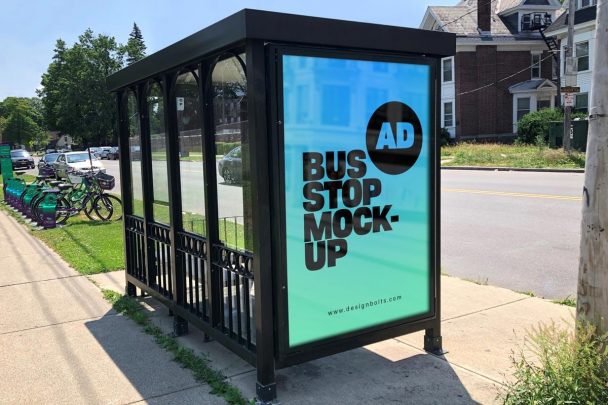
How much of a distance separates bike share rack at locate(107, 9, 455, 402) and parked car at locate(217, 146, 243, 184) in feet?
0.06

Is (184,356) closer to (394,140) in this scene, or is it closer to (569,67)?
(394,140)

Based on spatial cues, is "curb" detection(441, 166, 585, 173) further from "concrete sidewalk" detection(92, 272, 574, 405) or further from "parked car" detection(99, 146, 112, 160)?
"parked car" detection(99, 146, 112, 160)

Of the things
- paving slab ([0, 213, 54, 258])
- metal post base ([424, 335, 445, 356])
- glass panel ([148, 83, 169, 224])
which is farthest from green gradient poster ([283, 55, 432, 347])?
paving slab ([0, 213, 54, 258])

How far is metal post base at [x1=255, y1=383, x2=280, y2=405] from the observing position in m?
3.56

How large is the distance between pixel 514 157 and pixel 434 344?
22142mm

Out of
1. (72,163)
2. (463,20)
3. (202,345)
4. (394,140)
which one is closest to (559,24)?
(463,20)

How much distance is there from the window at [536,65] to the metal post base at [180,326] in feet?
124

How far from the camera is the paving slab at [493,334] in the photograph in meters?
4.13

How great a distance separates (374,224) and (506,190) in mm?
12395

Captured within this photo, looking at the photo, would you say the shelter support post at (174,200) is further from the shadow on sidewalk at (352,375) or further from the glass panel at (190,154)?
the shadow on sidewalk at (352,375)

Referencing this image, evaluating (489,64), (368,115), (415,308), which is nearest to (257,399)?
(415,308)

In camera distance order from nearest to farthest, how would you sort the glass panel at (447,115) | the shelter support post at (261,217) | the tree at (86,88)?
the shelter support post at (261,217) < the glass panel at (447,115) < the tree at (86,88)

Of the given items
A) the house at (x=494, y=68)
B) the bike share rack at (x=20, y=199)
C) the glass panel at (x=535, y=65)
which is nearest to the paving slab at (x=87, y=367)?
the bike share rack at (x=20, y=199)

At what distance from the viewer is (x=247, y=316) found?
12.6 feet
